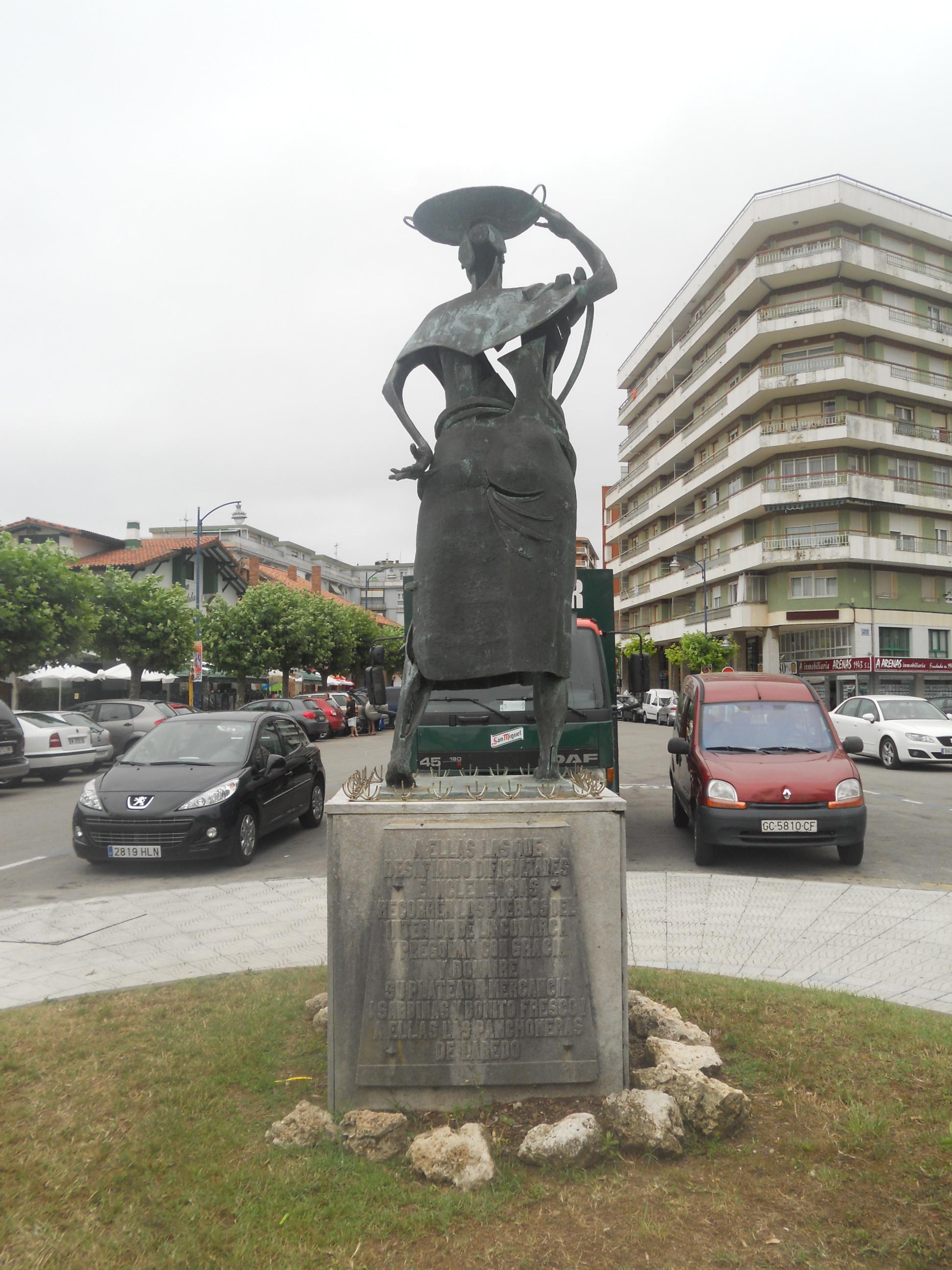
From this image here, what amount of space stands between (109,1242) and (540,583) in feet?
9.30

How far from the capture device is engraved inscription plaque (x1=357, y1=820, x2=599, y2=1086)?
3.69 metres

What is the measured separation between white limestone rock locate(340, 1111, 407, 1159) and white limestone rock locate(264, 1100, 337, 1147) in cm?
7

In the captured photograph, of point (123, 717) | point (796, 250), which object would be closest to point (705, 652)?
point (796, 250)

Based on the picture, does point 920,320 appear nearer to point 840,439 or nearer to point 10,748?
point 840,439

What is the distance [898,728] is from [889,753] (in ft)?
2.15

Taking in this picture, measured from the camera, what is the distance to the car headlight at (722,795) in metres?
9.02

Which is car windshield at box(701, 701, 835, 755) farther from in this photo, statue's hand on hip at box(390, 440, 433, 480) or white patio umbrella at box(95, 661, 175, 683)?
white patio umbrella at box(95, 661, 175, 683)

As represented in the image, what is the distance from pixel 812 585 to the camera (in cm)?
4391

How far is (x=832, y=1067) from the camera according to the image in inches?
160

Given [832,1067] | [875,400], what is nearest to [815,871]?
[832,1067]

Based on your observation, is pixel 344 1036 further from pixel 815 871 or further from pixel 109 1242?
pixel 815 871

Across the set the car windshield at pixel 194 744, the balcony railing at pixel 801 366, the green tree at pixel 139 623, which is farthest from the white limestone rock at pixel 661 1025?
the balcony railing at pixel 801 366

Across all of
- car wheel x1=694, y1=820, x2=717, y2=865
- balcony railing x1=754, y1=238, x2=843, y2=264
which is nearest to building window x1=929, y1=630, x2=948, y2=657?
balcony railing x1=754, y1=238, x2=843, y2=264

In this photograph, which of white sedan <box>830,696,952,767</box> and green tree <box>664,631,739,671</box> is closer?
white sedan <box>830,696,952,767</box>
